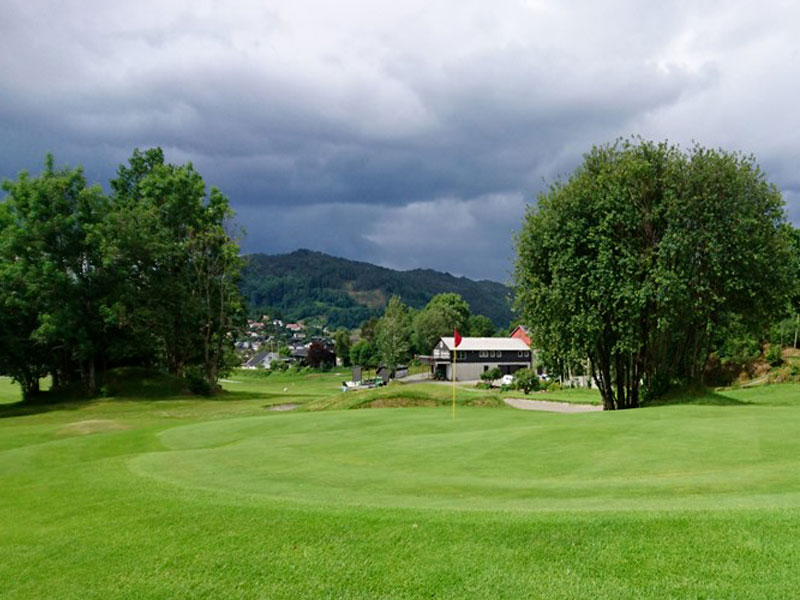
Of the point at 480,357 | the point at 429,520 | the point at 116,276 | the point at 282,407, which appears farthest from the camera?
the point at 480,357

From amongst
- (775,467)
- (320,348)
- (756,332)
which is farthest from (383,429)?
(320,348)

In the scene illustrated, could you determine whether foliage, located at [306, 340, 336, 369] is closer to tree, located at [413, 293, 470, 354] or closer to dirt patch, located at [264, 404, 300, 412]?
tree, located at [413, 293, 470, 354]

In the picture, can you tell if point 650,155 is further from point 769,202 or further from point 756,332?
point 756,332

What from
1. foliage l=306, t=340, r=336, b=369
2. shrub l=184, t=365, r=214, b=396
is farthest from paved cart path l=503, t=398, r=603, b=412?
foliage l=306, t=340, r=336, b=369

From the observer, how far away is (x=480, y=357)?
108m

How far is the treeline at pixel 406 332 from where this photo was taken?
11331cm

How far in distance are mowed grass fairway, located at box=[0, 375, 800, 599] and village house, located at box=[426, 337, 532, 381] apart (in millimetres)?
90756

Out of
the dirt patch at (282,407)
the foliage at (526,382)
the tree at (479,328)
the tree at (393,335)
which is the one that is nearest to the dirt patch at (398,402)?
the dirt patch at (282,407)

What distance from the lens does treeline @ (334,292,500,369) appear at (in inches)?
4461

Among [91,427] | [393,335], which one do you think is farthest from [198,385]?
[393,335]

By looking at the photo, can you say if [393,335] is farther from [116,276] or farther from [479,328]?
[116,276]

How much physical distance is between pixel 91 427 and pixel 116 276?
2369cm

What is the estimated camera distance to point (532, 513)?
816 centimetres

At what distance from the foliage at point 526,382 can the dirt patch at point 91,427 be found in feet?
171
